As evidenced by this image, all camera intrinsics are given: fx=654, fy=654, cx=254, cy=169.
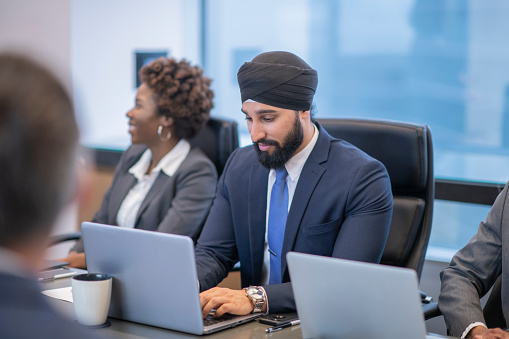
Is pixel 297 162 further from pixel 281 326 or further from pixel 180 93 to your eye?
pixel 180 93

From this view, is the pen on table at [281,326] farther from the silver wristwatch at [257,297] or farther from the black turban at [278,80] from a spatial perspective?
the black turban at [278,80]

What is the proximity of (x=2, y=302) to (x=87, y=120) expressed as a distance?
28 cm

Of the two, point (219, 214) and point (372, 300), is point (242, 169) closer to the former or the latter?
point (219, 214)

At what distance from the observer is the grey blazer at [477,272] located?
6.40 ft

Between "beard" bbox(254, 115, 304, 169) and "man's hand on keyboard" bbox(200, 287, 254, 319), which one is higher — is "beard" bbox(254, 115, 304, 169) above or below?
above

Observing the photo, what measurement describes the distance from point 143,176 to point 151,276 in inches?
54.5

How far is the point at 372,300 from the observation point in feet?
4.45

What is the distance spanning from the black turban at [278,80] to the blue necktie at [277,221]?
0.79 feet

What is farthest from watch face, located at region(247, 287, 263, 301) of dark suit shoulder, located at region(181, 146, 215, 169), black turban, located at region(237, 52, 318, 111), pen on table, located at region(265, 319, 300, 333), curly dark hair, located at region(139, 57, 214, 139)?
curly dark hair, located at region(139, 57, 214, 139)

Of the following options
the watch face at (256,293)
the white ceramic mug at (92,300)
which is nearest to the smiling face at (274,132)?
the watch face at (256,293)

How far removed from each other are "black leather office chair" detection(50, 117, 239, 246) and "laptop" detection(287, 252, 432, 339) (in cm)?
145

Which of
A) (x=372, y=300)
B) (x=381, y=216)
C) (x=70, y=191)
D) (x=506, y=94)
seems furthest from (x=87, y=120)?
(x=506, y=94)

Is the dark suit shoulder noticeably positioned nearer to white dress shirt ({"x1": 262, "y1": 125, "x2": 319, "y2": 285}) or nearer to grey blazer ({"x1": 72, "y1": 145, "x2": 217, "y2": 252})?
grey blazer ({"x1": 72, "y1": 145, "x2": 217, "y2": 252})

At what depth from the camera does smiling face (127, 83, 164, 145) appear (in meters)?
2.99
